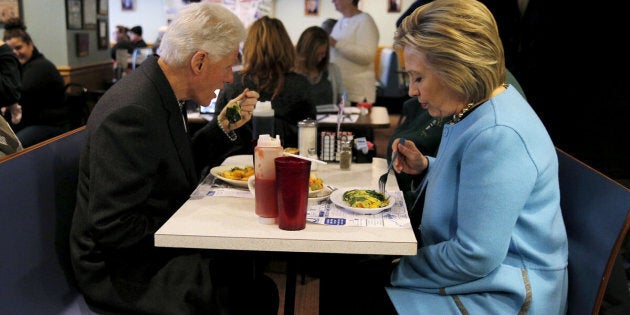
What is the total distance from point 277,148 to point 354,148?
860mm

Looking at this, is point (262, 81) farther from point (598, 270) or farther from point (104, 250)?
point (598, 270)

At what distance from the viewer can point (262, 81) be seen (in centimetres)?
310

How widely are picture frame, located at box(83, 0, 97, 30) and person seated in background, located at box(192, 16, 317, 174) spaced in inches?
146

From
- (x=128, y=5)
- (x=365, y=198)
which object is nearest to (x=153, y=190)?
(x=365, y=198)

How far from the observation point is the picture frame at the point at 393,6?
10211 mm

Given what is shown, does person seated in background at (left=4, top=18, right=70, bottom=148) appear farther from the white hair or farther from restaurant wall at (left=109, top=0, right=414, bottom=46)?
restaurant wall at (left=109, top=0, right=414, bottom=46)

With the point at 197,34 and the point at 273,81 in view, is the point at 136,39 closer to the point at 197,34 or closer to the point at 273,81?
the point at 273,81

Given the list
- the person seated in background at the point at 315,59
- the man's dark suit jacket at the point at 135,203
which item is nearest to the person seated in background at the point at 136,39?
the person seated in background at the point at 315,59

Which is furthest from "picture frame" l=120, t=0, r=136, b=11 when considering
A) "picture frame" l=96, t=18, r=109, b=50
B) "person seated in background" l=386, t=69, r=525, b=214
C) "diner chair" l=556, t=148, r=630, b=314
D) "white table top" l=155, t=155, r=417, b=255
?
"diner chair" l=556, t=148, r=630, b=314

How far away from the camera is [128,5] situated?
1133 cm

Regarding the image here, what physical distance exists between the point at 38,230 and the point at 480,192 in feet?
3.91

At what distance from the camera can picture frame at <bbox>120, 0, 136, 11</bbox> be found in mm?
11320

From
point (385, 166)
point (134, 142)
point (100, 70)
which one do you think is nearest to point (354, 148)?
point (385, 166)

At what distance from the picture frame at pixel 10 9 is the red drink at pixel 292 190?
4.55m
